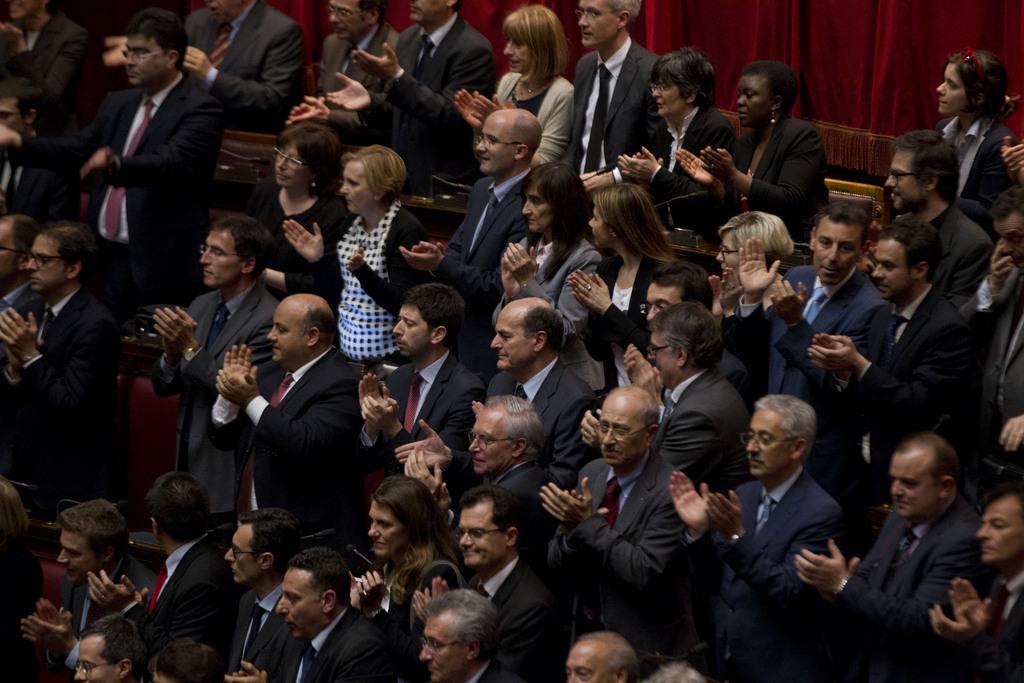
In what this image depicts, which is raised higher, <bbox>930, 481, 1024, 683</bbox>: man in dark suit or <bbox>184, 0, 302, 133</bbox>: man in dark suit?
<bbox>930, 481, 1024, 683</bbox>: man in dark suit

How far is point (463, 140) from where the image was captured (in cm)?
716

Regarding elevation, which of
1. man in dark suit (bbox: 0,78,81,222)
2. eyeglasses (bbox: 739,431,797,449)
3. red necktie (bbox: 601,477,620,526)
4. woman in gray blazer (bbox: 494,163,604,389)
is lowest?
man in dark suit (bbox: 0,78,81,222)

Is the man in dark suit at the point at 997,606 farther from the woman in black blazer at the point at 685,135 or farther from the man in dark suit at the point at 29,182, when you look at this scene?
the man in dark suit at the point at 29,182

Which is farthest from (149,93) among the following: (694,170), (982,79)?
(982,79)

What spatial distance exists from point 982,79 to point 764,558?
7.93 feet

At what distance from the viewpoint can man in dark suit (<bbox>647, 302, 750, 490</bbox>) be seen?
200 inches

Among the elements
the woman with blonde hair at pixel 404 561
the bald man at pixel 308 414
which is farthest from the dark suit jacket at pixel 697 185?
the woman with blonde hair at pixel 404 561

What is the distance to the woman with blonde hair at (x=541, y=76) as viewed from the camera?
22.2 feet

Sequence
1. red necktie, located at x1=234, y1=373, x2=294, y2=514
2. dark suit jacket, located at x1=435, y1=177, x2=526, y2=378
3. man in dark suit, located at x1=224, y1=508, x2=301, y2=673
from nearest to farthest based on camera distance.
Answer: man in dark suit, located at x1=224, y1=508, x2=301, y2=673
red necktie, located at x1=234, y1=373, x2=294, y2=514
dark suit jacket, located at x1=435, y1=177, x2=526, y2=378

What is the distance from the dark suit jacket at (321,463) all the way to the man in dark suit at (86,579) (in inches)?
18.6

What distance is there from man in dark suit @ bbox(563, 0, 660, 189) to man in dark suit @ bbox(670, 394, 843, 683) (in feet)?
6.89

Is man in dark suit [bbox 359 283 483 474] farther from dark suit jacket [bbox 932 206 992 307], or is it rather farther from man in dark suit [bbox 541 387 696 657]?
dark suit jacket [bbox 932 206 992 307]

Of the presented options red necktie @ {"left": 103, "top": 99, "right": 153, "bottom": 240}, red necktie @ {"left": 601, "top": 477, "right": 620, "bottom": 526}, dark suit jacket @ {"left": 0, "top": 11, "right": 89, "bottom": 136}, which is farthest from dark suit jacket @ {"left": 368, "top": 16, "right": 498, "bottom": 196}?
red necktie @ {"left": 601, "top": 477, "right": 620, "bottom": 526}

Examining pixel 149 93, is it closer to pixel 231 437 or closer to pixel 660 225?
pixel 231 437
